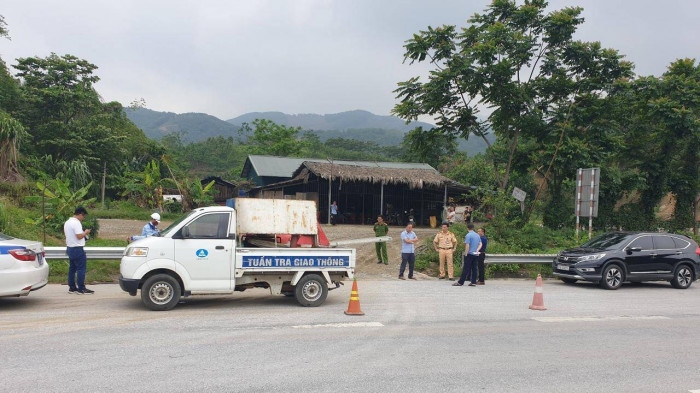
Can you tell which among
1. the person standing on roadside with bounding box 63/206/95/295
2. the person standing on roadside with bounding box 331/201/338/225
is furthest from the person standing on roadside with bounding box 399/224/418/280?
the person standing on roadside with bounding box 331/201/338/225

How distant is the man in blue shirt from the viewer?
47.2 ft

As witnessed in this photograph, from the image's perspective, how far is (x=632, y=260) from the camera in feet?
48.5

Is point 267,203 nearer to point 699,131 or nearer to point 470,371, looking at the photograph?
point 470,371

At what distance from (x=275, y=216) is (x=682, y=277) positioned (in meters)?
12.2

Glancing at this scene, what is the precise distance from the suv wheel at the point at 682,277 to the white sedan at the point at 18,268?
52.5ft

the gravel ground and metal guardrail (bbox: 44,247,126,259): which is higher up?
metal guardrail (bbox: 44,247,126,259)

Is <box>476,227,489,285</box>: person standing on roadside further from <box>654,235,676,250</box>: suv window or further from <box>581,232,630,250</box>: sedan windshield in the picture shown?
<box>654,235,676,250</box>: suv window

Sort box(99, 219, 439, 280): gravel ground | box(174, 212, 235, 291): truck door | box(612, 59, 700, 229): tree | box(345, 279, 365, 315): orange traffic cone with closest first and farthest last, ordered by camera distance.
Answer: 1. box(174, 212, 235, 291): truck door
2. box(345, 279, 365, 315): orange traffic cone
3. box(99, 219, 439, 280): gravel ground
4. box(612, 59, 700, 229): tree

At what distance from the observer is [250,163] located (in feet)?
158

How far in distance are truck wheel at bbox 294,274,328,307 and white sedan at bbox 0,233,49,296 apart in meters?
4.70

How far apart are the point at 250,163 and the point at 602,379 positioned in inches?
1727

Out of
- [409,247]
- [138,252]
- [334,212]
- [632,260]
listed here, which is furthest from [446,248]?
[334,212]

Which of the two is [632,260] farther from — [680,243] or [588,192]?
[588,192]

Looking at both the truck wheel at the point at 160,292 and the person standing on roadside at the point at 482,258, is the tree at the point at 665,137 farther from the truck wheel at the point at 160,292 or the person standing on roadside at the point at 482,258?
the truck wheel at the point at 160,292
